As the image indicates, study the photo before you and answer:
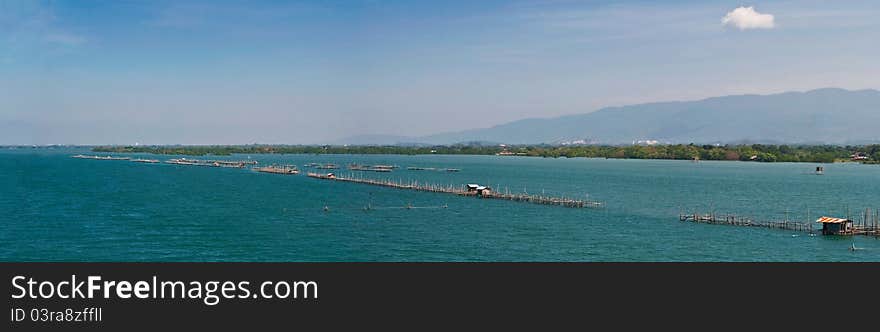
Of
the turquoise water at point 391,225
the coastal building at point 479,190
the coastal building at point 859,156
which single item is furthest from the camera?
the coastal building at point 859,156

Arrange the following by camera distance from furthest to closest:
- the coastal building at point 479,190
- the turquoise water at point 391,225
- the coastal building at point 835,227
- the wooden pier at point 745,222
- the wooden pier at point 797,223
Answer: the coastal building at point 479,190 → the wooden pier at point 745,222 → the wooden pier at point 797,223 → the coastal building at point 835,227 → the turquoise water at point 391,225

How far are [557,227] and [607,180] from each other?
5386 centimetres

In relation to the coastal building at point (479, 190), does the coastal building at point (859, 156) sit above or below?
above

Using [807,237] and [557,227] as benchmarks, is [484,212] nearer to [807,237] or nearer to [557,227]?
[557,227]

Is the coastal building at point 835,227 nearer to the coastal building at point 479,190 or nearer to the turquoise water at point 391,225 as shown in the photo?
the turquoise water at point 391,225

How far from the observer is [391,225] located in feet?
156

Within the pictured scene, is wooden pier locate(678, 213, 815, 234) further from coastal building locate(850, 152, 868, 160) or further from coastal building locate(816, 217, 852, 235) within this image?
coastal building locate(850, 152, 868, 160)

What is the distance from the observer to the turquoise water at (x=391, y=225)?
1427 inches

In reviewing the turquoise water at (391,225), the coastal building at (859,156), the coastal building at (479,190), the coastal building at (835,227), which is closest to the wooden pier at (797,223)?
the coastal building at (835,227)

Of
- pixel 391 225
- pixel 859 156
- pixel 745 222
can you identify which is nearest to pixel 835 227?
pixel 745 222

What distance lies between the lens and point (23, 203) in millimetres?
59469

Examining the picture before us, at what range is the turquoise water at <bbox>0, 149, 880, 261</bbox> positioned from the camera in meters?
36.2

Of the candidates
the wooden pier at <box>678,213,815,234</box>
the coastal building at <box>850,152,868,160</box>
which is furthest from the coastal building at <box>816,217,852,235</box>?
the coastal building at <box>850,152,868,160</box>
